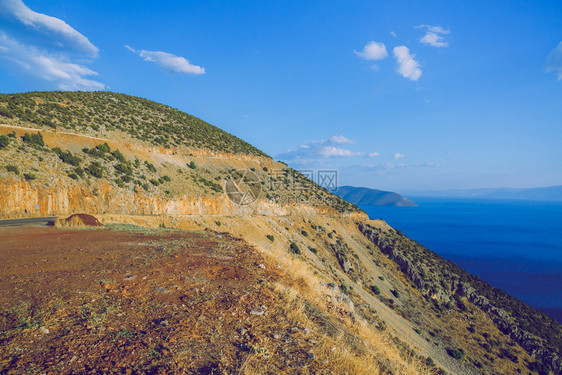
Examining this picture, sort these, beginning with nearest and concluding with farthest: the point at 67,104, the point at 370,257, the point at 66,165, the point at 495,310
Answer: the point at 66,165 < the point at 495,310 < the point at 67,104 < the point at 370,257

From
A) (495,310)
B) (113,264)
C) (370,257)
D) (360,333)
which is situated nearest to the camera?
(360,333)

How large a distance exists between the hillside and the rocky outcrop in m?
0.29

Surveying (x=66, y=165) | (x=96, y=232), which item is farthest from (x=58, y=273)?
(x=66, y=165)

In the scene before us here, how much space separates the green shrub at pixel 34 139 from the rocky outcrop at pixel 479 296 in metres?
51.7

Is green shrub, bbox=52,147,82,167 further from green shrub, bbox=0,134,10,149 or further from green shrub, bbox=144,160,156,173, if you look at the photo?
green shrub, bbox=144,160,156,173

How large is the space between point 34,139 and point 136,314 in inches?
1323

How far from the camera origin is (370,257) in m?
47.4

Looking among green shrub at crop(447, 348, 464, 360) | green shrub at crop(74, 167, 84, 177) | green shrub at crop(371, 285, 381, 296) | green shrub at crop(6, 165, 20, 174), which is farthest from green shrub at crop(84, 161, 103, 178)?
green shrub at crop(447, 348, 464, 360)

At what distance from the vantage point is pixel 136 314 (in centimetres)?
549

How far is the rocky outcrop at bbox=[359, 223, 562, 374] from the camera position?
113ft

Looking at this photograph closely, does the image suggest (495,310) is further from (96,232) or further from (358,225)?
(96,232)

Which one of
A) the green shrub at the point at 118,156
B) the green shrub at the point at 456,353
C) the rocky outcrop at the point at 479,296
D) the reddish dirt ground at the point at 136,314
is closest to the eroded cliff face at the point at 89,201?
the green shrub at the point at 118,156

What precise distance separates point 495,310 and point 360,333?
150ft

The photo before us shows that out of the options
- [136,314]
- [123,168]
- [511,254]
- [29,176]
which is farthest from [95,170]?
[511,254]
